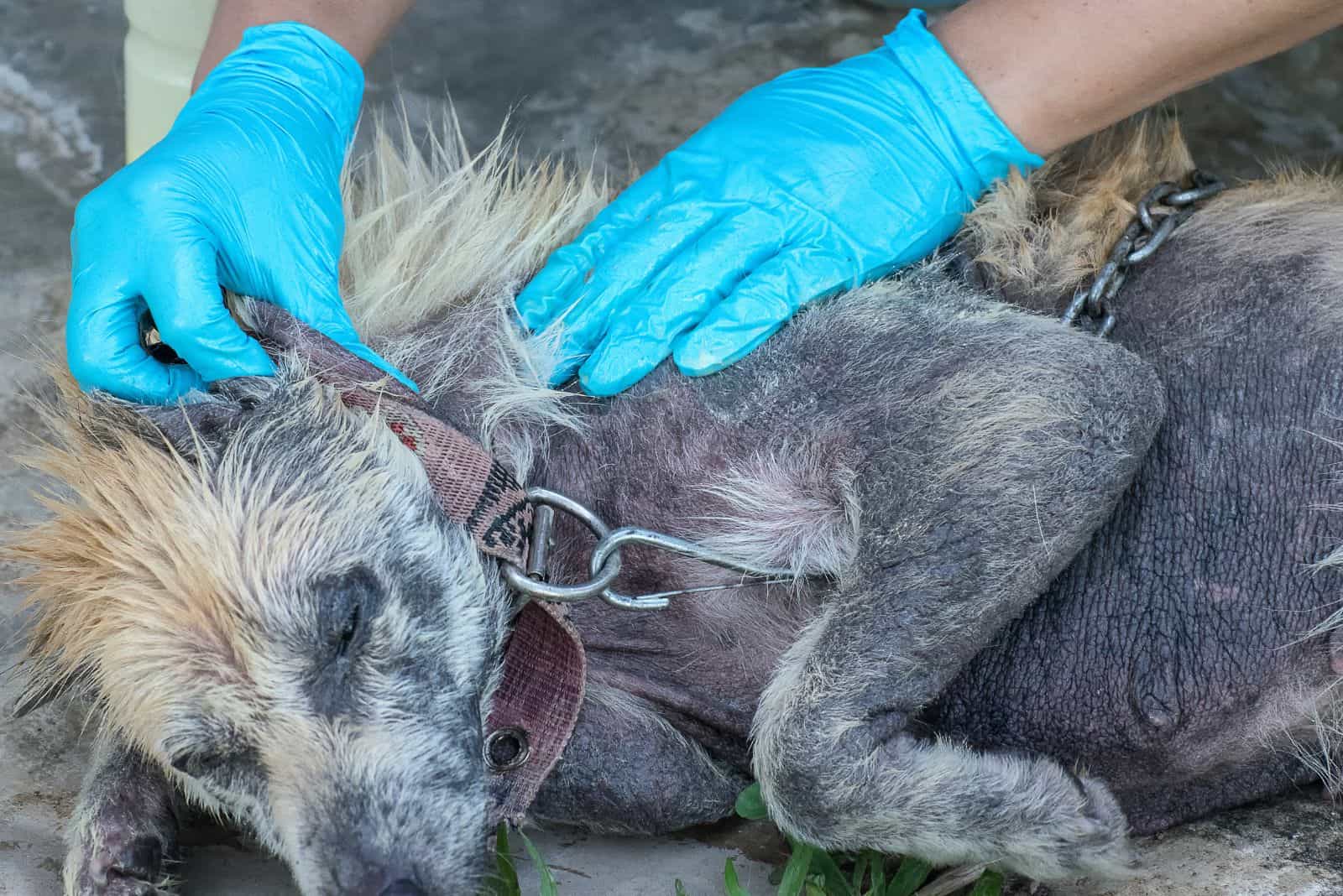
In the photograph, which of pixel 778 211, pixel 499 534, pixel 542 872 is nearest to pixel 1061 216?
pixel 778 211

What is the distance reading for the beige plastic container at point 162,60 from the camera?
3912 millimetres

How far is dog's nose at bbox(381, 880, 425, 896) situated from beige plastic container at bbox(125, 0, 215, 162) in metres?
2.79

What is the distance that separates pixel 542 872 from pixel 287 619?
2.19 feet

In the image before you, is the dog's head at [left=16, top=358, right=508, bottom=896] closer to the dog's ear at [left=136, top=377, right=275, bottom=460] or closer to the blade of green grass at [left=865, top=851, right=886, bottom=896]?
the dog's ear at [left=136, top=377, right=275, bottom=460]

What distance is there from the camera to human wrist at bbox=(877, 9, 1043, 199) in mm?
2762

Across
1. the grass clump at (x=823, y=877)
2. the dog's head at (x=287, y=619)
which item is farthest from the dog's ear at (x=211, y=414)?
the grass clump at (x=823, y=877)

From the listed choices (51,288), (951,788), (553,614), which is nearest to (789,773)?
(951,788)

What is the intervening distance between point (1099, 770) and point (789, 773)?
629 millimetres

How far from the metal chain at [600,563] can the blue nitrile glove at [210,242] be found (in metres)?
0.46

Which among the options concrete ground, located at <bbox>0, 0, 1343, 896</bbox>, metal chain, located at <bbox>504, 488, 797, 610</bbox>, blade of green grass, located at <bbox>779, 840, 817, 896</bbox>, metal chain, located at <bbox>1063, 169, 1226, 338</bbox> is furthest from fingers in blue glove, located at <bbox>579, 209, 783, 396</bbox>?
concrete ground, located at <bbox>0, 0, 1343, 896</bbox>

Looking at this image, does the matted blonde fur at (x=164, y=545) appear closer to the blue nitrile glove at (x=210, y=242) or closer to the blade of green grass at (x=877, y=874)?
the blue nitrile glove at (x=210, y=242)

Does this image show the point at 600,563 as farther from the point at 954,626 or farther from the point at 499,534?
the point at 954,626

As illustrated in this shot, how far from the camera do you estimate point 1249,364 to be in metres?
2.43

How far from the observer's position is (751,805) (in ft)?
8.26
